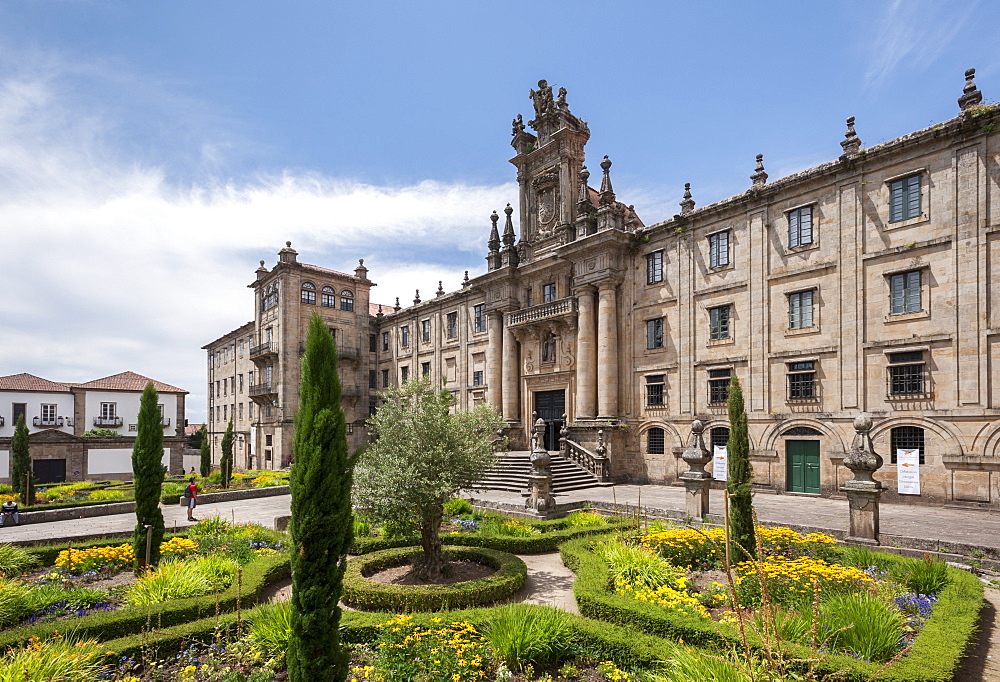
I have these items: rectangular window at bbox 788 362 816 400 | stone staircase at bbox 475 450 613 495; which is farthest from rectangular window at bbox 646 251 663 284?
stone staircase at bbox 475 450 613 495

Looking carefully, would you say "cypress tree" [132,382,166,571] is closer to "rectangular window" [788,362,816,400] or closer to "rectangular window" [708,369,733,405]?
"rectangular window" [708,369,733,405]

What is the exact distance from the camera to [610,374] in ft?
92.3

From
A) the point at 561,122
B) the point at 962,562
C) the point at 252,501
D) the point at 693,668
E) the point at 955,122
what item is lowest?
the point at 252,501

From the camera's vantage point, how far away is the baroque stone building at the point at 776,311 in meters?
18.6

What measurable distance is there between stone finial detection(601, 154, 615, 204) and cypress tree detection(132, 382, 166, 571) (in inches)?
912

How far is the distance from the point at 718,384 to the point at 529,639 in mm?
20446

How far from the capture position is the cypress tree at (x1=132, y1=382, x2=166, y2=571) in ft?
39.1

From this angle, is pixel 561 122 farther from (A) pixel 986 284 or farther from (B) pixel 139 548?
(B) pixel 139 548

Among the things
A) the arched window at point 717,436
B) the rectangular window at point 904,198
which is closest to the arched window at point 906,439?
the arched window at point 717,436

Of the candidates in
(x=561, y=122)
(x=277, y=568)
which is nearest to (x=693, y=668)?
(x=277, y=568)

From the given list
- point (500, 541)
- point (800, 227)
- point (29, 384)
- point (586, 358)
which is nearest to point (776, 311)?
point (800, 227)

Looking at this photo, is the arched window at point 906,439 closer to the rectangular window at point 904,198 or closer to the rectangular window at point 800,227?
the rectangular window at point 904,198

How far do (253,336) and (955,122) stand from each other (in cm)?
5140

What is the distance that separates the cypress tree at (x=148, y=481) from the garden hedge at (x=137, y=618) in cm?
316
